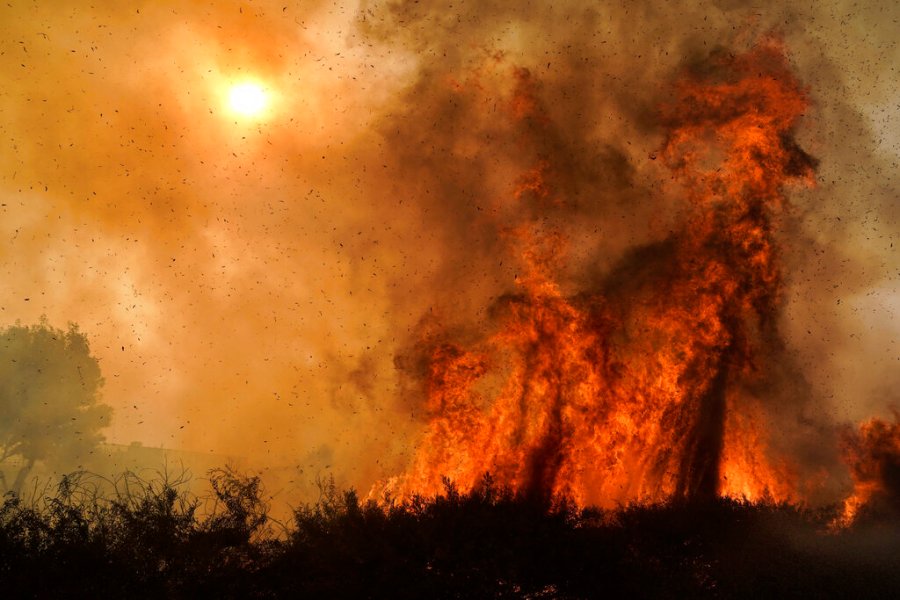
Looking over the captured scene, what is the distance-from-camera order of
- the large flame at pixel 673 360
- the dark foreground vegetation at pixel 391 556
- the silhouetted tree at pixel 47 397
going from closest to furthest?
the dark foreground vegetation at pixel 391 556 < the large flame at pixel 673 360 < the silhouetted tree at pixel 47 397

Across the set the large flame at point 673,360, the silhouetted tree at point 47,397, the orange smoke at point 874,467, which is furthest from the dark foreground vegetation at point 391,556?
the silhouetted tree at point 47,397

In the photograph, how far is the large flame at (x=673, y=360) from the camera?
57.4 feet

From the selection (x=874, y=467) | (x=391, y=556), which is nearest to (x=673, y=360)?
(x=874, y=467)

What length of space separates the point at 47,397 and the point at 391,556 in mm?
38653

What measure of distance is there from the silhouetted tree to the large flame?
102 feet

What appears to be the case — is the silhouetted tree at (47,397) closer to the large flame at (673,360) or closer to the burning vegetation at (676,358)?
the burning vegetation at (676,358)

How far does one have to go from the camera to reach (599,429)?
1759 centimetres

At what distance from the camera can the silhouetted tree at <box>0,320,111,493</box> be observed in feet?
120

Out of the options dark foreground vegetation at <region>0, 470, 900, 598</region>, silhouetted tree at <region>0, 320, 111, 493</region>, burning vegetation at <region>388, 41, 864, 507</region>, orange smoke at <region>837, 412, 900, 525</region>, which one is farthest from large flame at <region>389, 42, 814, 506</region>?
silhouetted tree at <region>0, 320, 111, 493</region>

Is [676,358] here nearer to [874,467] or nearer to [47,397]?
[874,467]

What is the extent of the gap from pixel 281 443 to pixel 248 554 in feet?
94.9

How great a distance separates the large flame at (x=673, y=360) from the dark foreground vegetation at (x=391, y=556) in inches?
241

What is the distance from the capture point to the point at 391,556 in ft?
28.9

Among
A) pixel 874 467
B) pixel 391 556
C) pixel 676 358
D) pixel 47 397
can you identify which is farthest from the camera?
pixel 47 397
